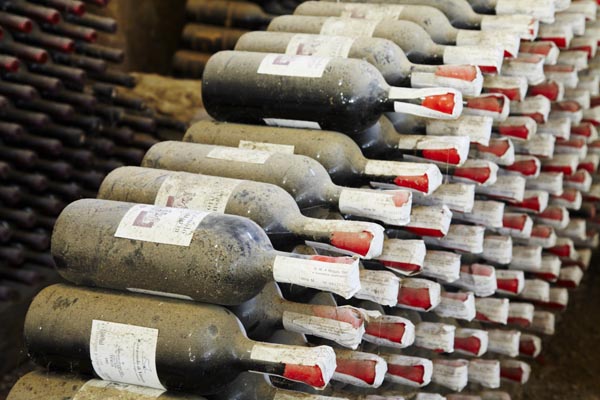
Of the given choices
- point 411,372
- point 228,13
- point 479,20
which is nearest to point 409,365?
point 411,372

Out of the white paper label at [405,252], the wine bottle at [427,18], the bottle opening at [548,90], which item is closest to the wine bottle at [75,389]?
the white paper label at [405,252]

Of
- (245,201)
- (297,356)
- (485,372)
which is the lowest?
(485,372)

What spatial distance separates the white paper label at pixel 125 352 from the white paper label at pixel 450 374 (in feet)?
3.03

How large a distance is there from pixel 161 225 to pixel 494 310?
1.29 meters

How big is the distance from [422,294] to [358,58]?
2.02ft

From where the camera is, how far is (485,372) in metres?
2.53

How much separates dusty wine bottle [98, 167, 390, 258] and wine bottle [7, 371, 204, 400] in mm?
387

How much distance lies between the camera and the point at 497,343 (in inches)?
107

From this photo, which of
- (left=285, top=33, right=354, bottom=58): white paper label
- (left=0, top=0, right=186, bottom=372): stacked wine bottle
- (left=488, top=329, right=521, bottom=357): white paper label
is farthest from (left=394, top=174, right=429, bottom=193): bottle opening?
(left=0, top=0, right=186, bottom=372): stacked wine bottle

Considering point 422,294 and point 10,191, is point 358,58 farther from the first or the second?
point 10,191

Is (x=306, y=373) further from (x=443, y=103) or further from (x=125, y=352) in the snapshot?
(x=443, y=103)

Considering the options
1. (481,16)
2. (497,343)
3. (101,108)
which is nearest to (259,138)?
(481,16)

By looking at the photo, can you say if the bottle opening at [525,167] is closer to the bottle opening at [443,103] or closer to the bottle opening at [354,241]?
the bottle opening at [443,103]

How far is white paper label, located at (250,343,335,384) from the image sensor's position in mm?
1556
